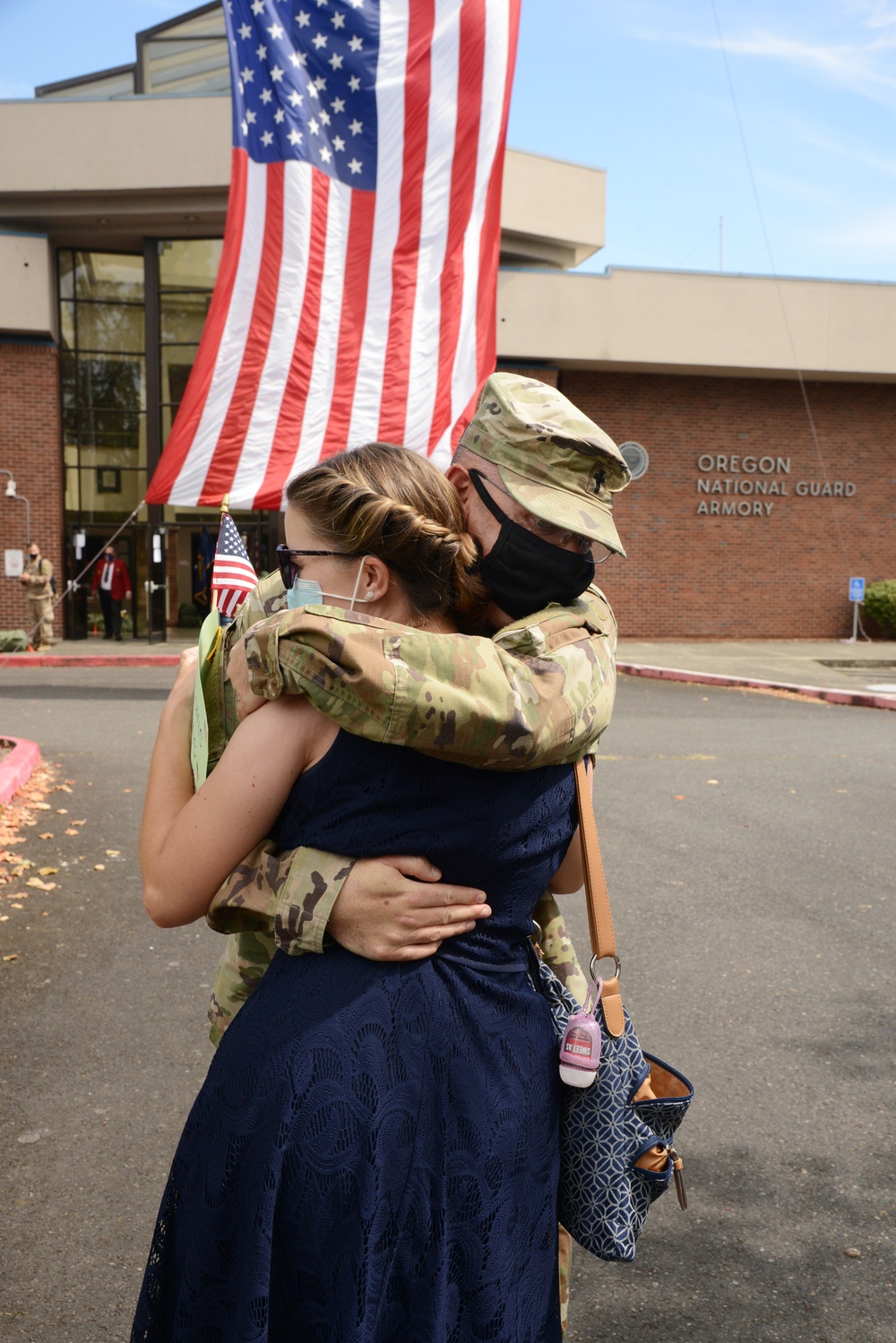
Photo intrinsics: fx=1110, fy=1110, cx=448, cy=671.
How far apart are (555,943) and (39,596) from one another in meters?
20.2

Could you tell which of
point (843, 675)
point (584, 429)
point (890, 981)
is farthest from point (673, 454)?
point (584, 429)

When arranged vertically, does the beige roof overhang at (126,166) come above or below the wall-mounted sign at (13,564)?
above

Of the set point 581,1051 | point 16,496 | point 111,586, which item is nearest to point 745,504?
point 111,586

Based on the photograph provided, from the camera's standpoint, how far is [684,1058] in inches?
162

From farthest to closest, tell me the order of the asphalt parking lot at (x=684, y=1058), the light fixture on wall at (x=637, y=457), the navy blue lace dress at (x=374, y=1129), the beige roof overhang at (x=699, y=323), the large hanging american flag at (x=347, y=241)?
the light fixture on wall at (x=637, y=457) → the beige roof overhang at (x=699, y=323) → the large hanging american flag at (x=347, y=241) → the asphalt parking lot at (x=684, y=1058) → the navy blue lace dress at (x=374, y=1129)

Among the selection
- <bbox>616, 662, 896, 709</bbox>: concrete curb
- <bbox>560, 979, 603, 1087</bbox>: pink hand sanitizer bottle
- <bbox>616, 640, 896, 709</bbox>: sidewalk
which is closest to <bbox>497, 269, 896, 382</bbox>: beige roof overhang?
<bbox>616, 640, 896, 709</bbox>: sidewalk

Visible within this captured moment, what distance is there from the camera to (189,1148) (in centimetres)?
155

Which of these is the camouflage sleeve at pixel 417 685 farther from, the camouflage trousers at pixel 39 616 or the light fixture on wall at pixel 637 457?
the light fixture on wall at pixel 637 457

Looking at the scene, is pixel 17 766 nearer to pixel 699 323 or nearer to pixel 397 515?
pixel 397 515

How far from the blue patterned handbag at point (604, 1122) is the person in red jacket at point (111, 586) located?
852 inches

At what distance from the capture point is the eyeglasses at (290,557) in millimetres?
1551

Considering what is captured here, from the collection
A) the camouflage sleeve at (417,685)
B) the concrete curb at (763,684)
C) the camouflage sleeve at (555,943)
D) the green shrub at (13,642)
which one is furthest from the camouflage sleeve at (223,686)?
the green shrub at (13,642)

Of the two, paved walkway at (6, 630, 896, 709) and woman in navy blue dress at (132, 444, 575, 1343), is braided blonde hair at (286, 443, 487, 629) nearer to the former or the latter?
woman in navy blue dress at (132, 444, 575, 1343)

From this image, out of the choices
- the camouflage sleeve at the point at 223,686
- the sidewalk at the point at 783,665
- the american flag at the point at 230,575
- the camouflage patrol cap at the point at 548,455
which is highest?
the camouflage patrol cap at the point at 548,455
